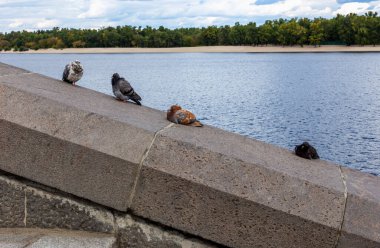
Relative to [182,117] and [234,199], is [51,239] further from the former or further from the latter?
[182,117]

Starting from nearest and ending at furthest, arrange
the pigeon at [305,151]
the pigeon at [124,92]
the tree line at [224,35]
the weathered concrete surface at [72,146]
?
the weathered concrete surface at [72,146] < the pigeon at [305,151] < the pigeon at [124,92] < the tree line at [224,35]

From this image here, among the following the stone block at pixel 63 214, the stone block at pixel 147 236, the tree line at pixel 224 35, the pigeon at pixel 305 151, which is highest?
the pigeon at pixel 305 151

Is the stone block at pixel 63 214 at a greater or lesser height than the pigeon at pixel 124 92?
lesser

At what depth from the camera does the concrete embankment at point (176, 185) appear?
106 inches

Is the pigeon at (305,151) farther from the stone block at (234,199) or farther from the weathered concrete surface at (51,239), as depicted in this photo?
the weathered concrete surface at (51,239)

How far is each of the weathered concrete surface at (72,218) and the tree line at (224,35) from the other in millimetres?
124290

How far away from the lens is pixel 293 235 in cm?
271

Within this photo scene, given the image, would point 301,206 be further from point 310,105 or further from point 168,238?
point 310,105

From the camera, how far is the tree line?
12469 centimetres

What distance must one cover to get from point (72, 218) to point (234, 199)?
2.86ft

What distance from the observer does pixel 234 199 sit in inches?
107

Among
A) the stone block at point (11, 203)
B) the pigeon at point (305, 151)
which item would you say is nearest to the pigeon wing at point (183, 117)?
the pigeon at point (305, 151)

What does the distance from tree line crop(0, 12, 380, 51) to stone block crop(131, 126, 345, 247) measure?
12408 cm

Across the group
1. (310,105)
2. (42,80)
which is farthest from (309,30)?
(42,80)
